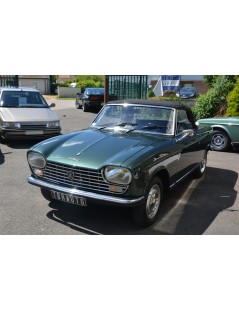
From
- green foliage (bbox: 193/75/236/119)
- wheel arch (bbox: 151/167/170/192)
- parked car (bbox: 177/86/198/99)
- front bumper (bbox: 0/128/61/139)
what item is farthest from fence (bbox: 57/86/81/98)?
wheel arch (bbox: 151/167/170/192)

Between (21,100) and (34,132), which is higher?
(21,100)

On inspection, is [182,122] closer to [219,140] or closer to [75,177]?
[75,177]

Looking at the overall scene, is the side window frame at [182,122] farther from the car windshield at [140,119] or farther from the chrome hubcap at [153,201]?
the chrome hubcap at [153,201]

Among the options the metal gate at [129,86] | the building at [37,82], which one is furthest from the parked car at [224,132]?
the building at [37,82]

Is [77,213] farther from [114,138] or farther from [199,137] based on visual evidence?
[199,137]

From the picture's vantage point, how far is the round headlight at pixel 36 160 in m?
3.98

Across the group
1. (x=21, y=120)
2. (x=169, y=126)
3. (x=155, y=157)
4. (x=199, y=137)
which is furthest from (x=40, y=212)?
(x=21, y=120)

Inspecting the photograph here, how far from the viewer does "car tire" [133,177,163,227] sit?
12.2ft

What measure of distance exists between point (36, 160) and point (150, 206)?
5.24ft

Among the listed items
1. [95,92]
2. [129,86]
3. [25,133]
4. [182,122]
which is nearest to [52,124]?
[25,133]

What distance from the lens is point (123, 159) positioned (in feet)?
11.5

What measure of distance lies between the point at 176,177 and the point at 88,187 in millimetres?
1548

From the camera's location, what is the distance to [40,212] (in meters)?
4.23

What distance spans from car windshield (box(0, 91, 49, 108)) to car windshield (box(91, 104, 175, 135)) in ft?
16.3
